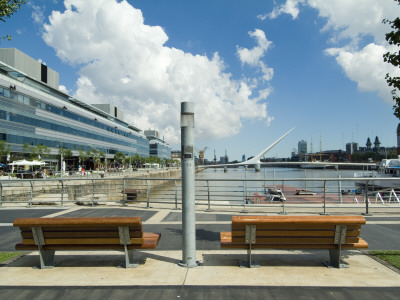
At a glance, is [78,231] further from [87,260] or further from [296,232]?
[296,232]

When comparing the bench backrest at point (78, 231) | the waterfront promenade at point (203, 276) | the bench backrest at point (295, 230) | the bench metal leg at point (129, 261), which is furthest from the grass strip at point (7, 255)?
the bench backrest at point (295, 230)

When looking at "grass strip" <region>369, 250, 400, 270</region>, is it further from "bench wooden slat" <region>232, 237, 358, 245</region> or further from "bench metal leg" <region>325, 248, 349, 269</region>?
"bench wooden slat" <region>232, 237, 358, 245</region>

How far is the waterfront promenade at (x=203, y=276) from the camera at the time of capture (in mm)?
4254

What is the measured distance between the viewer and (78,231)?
505 cm

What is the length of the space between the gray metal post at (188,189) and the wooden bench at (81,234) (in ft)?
1.94

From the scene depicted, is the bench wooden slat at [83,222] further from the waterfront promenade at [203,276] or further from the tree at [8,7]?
the tree at [8,7]

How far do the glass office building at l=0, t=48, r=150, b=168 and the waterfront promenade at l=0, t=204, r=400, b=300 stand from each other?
47.4 metres

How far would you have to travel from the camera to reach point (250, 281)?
183 inches

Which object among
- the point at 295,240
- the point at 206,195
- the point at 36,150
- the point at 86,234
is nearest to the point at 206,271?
the point at 295,240

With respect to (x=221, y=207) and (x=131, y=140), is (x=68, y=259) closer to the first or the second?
(x=221, y=207)

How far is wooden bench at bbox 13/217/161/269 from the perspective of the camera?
4930mm

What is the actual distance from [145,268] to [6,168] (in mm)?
46052

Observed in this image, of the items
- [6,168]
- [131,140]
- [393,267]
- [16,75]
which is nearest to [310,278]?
[393,267]

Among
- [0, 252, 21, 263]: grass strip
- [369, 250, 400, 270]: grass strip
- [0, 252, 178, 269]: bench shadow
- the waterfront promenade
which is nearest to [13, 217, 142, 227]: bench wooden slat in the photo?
the waterfront promenade
